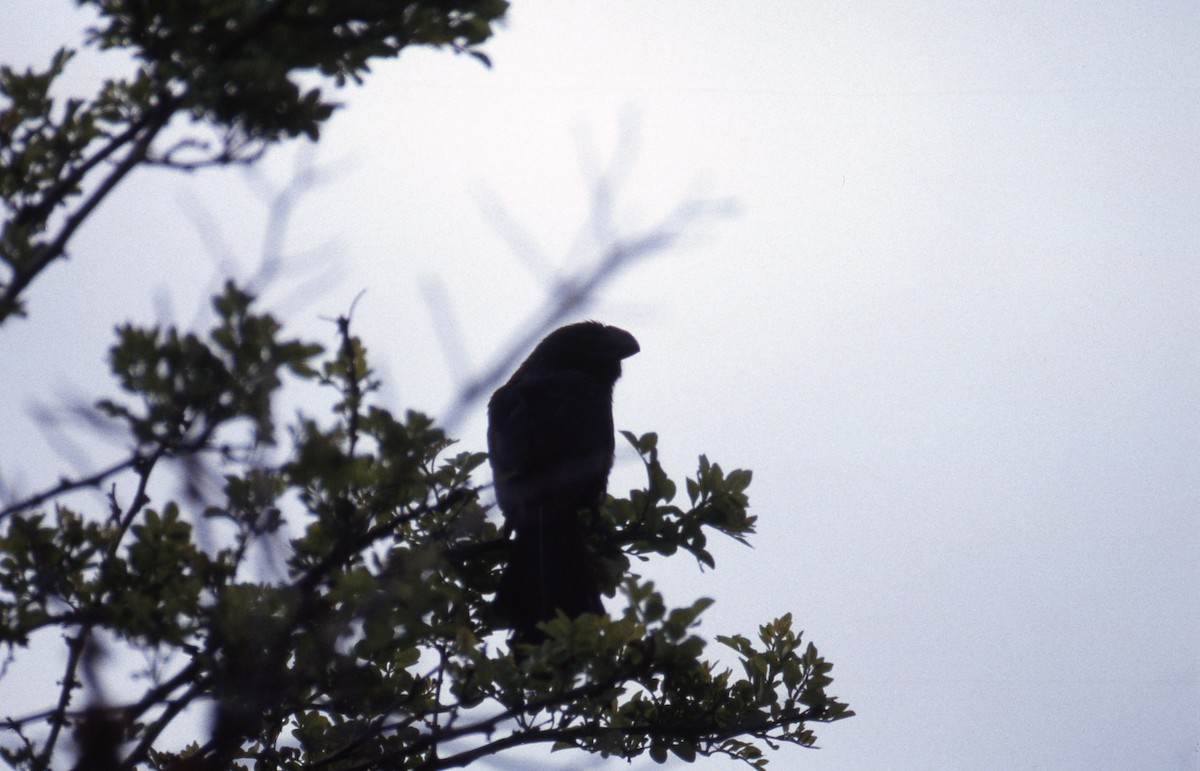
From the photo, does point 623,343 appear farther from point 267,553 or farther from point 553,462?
point 267,553

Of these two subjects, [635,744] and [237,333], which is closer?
[237,333]

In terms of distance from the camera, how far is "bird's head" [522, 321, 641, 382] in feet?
22.1

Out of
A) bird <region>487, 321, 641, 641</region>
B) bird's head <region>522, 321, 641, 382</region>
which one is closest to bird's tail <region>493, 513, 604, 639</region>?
bird <region>487, 321, 641, 641</region>

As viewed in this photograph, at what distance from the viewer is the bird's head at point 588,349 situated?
673 centimetres

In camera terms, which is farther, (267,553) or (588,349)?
(588,349)

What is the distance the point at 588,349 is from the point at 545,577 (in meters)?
2.68

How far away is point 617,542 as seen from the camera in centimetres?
411

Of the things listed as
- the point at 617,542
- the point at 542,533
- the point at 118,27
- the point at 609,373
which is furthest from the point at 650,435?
the point at 609,373

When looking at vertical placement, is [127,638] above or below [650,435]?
below

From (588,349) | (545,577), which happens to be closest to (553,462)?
(545,577)

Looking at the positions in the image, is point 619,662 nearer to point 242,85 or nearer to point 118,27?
point 242,85

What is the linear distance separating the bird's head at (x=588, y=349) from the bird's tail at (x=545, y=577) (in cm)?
209

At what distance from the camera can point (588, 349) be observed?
6762 millimetres

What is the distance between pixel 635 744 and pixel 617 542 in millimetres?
731
